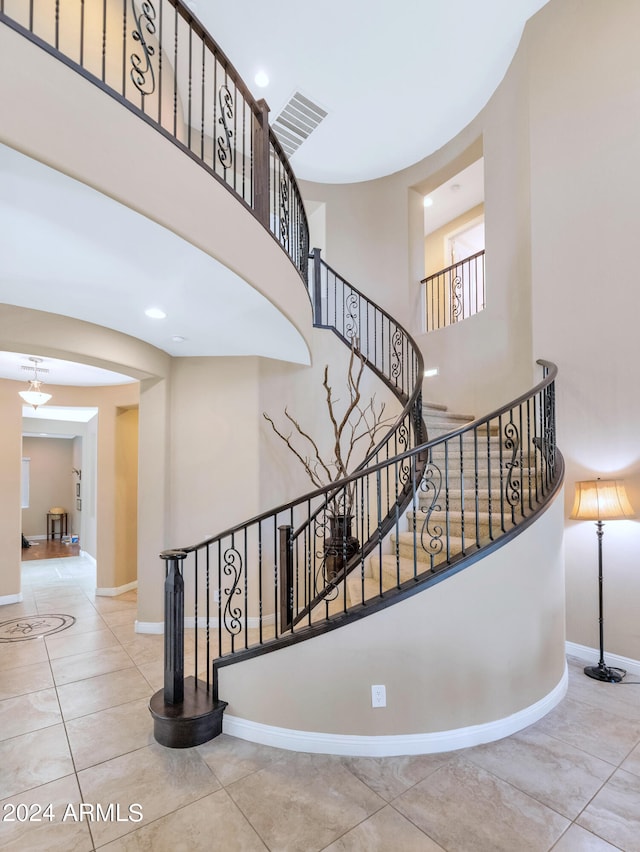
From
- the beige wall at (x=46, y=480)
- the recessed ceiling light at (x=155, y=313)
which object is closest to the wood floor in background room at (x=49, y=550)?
the beige wall at (x=46, y=480)

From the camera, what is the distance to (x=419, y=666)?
2.54 metres

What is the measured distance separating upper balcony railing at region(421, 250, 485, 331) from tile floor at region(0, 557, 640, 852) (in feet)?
17.1

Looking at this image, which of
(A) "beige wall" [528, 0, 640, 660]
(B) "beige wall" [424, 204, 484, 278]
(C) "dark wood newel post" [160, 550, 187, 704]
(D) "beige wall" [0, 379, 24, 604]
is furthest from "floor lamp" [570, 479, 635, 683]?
(D) "beige wall" [0, 379, 24, 604]

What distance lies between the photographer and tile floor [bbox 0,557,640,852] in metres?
1.96

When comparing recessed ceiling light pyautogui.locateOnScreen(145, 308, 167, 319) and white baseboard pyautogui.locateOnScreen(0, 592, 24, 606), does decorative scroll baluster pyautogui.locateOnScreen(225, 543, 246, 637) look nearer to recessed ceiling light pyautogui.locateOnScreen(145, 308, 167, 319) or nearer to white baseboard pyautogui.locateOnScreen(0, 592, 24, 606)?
recessed ceiling light pyautogui.locateOnScreen(145, 308, 167, 319)

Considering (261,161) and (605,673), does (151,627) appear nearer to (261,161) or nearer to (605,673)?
(605,673)

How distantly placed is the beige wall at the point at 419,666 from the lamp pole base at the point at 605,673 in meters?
1.11

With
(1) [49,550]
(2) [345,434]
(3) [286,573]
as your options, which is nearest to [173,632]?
(3) [286,573]

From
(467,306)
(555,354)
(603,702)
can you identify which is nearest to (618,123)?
(555,354)

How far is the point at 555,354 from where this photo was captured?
420 cm

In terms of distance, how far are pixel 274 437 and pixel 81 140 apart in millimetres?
3550

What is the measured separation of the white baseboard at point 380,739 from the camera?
2516 millimetres

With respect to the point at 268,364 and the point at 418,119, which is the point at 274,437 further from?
the point at 418,119

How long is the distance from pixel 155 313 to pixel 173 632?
7.81 ft
